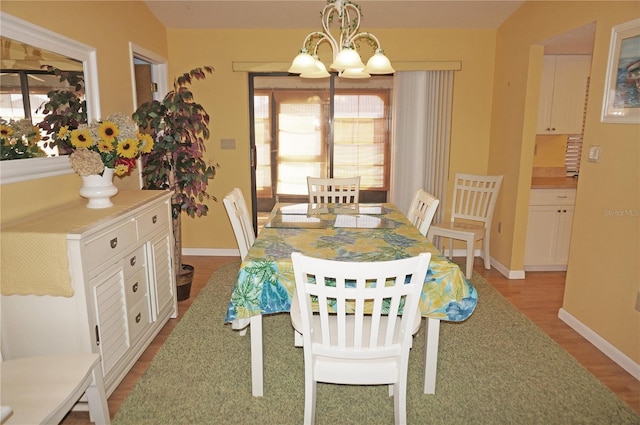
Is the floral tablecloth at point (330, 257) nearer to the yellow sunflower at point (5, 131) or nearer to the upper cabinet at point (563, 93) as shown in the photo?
the yellow sunflower at point (5, 131)

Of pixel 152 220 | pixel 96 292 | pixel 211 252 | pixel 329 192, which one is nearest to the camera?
pixel 96 292

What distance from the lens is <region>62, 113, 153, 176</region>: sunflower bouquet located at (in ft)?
7.49

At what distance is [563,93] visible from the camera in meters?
4.04

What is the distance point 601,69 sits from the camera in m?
2.78

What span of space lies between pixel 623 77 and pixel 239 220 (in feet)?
8.24

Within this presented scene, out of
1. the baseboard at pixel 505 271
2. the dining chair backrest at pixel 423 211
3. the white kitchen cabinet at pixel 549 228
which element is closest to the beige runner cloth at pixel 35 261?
the dining chair backrest at pixel 423 211

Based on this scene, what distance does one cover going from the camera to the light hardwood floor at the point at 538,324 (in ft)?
7.67

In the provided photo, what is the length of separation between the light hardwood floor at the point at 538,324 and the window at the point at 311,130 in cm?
127

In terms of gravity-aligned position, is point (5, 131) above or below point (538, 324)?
above

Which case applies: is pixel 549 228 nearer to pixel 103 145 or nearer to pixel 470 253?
pixel 470 253

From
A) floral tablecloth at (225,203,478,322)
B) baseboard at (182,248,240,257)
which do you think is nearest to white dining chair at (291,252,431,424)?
floral tablecloth at (225,203,478,322)

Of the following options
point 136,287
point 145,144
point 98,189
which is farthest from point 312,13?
point 136,287

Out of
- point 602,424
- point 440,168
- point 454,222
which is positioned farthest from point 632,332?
point 440,168

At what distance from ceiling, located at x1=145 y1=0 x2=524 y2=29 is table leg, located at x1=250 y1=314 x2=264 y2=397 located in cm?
294
